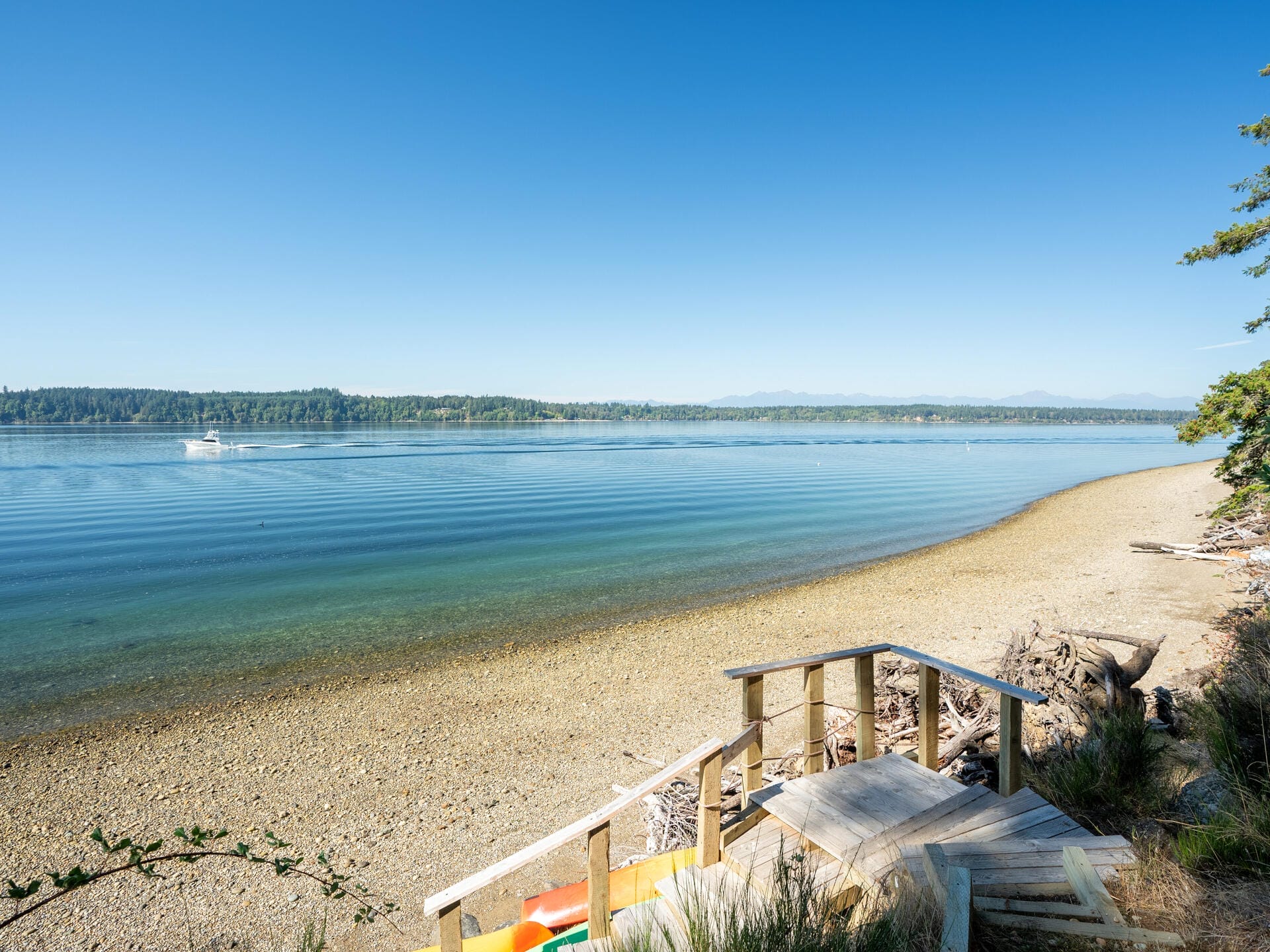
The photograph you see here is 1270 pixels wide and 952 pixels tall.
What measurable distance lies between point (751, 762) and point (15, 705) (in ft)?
38.5

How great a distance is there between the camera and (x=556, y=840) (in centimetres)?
374

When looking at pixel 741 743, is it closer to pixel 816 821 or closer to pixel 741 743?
pixel 741 743

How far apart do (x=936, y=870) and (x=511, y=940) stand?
116 inches

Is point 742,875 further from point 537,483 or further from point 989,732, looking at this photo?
point 537,483

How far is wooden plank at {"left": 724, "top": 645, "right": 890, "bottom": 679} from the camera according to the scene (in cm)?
518

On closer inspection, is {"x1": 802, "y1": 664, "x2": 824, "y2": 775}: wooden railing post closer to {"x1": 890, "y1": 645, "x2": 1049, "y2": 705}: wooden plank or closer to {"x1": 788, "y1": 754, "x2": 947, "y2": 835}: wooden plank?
{"x1": 788, "y1": 754, "x2": 947, "y2": 835}: wooden plank

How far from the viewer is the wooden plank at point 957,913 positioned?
3.09 meters

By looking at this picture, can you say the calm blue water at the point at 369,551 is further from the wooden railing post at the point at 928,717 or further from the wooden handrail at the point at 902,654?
the wooden railing post at the point at 928,717

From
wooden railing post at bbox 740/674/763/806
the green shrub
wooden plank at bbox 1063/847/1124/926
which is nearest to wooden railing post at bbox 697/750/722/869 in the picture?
wooden railing post at bbox 740/674/763/806

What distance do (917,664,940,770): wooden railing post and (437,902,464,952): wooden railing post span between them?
4.02m

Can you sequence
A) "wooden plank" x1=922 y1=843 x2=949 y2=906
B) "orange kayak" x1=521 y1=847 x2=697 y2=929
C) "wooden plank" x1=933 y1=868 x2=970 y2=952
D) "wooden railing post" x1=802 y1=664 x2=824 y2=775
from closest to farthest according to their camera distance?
"wooden plank" x1=933 y1=868 x2=970 y2=952 < "wooden plank" x1=922 y1=843 x2=949 y2=906 < "orange kayak" x1=521 y1=847 x2=697 y2=929 < "wooden railing post" x1=802 y1=664 x2=824 y2=775

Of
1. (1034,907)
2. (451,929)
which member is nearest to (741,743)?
(1034,907)

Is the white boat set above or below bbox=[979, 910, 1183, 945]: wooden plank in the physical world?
above

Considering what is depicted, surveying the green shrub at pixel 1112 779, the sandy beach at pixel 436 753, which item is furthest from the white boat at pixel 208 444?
the green shrub at pixel 1112 779
